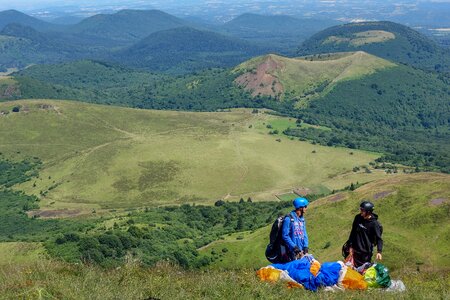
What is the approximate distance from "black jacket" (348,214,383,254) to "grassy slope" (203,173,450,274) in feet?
116

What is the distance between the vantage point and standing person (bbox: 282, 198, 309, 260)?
20.5 metres

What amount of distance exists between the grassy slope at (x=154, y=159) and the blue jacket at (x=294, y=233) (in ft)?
369

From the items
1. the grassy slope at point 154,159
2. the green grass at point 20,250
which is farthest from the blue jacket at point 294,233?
the grassy slope at point 154,159

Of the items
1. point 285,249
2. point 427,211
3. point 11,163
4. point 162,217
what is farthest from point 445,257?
point 11,163

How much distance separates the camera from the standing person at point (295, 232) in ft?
67.4

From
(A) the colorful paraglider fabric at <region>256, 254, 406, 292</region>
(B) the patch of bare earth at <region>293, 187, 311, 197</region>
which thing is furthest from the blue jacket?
(B) the patch of bare earth at <region>293, 187, 311, 197</region>

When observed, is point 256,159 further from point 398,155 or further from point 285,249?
point 285,249

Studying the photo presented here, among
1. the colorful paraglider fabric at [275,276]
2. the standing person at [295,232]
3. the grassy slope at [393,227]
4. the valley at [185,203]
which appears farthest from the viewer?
the grassy slope at [393,227]

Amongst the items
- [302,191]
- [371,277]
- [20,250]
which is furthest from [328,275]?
[302,191]

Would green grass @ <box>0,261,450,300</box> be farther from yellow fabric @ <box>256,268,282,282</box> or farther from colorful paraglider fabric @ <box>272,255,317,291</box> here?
colorful paraglider fabric @ <box>272,255,317,291</box>

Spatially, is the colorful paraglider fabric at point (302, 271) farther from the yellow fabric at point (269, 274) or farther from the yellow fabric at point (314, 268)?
the yellow fabric at point (269, 274)

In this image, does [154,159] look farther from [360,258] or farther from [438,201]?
[360,258]

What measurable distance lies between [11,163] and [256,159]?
279ft

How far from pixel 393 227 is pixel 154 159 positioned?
101 meters
